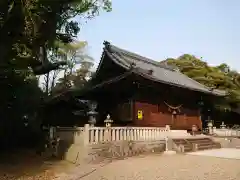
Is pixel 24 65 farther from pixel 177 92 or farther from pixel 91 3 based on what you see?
pixel 177 92

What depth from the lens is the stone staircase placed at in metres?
16.1

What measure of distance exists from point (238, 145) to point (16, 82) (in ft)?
53.6

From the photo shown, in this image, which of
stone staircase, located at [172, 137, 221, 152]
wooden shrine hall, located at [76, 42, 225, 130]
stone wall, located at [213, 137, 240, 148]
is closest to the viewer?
stone staircase, located at [172, 137, 221, 152]

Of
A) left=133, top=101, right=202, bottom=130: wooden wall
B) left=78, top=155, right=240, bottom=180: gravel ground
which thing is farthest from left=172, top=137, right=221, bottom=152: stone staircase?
left=78, top=155, right=240, bottom=180: gravel ground

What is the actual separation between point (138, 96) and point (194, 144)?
491 centimetres

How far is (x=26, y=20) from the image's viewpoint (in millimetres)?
8492

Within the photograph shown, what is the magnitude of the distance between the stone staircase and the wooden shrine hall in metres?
2.49

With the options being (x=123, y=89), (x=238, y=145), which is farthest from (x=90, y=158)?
(x=238, y=145)

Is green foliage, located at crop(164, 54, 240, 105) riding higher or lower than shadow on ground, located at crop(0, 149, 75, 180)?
higher

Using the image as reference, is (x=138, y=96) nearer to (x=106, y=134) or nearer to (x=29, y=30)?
(x=106, y=134)

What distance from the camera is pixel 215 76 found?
37406 mm

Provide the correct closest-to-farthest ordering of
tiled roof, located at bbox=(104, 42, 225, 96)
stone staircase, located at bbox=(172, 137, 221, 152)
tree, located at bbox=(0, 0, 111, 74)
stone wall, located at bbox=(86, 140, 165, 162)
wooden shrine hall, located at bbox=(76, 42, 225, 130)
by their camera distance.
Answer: tree, located at bbox=(0, 0, 111, 74) → stone wall, located at bbox=(86, 140, 165, 162) → stone staircase, located at bbox=(172, 137, 221, 152) → wooden shrine hall, located at bbox=(76, 42, 225, 130) → tiled roof, located at bbox=(104, 42, 225, 96)

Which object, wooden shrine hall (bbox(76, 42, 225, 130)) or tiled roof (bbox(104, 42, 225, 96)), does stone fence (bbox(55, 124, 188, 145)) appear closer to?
wooden shrine hall (bbox(76, 42, 225, 130))

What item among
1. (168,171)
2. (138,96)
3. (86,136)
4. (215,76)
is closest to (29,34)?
(86,136)
